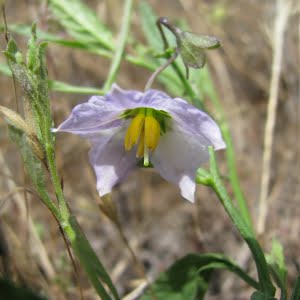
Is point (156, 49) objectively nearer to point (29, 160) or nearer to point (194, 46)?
point (194, 46)

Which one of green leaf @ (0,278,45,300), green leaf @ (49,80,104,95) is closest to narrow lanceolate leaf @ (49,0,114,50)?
green leaf @ (49,80,104,95)

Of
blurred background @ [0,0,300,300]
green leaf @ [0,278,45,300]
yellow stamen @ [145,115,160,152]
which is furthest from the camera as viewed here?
blurred background @ [0,0,300,300]

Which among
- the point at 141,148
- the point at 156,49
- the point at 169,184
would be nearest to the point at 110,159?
the point at 141,148

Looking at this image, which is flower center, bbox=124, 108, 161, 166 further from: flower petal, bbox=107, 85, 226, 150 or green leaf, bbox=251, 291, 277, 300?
green leaf, bbox=251, 291, 277, 300

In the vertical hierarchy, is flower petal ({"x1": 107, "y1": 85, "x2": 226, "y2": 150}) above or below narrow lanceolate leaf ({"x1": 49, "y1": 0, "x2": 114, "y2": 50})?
below

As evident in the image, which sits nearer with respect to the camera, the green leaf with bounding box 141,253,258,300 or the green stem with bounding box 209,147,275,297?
the green stem with bounding box 209,147,275,297

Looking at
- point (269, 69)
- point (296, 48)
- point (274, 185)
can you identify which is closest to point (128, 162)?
point (274, 185)

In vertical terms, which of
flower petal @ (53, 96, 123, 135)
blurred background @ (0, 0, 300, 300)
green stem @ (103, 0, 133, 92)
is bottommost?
blurred background @ (0, 0, 300, 300)

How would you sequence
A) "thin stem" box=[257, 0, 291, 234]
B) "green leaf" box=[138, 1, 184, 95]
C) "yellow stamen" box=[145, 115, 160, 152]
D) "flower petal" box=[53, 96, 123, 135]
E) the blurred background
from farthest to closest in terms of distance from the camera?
the blurred background
"thin stem" box=[257, 0, 291, 234]
"green leaf" box=[138, 1, 184, 95]
"yellow stamen" box=[145, 115, 160, 152]
"flower petal" box=[53, 96, 123, 135]
